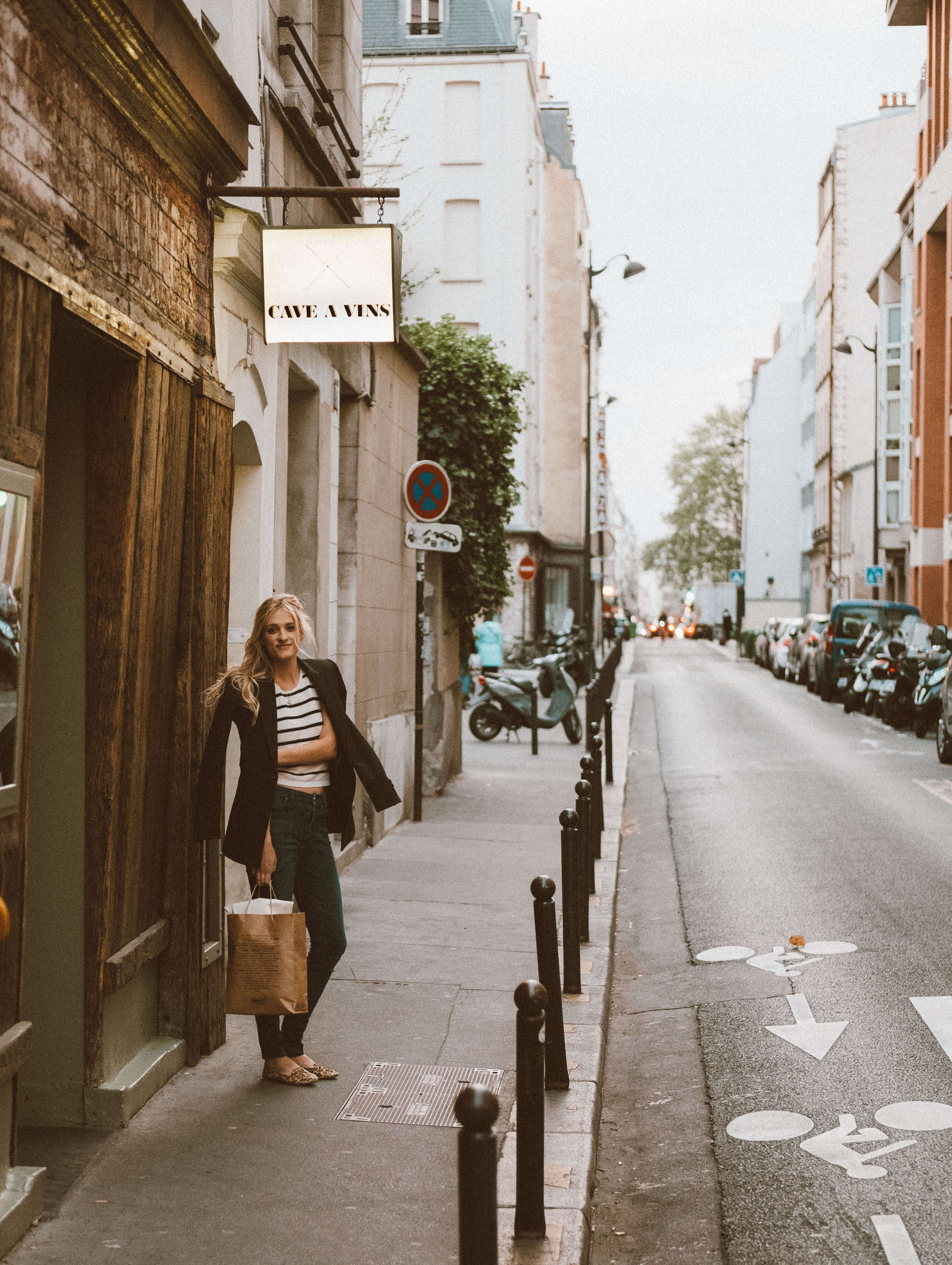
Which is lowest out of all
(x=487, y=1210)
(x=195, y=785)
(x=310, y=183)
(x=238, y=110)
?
(x=487, y=1210)

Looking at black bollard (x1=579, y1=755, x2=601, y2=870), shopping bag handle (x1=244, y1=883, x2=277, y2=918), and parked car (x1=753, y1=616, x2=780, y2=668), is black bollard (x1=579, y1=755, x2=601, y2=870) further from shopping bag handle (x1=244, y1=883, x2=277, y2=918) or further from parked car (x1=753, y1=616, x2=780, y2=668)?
parked car (x1=753, y1=616, x2=780, y2=668)

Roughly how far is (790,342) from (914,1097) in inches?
3421

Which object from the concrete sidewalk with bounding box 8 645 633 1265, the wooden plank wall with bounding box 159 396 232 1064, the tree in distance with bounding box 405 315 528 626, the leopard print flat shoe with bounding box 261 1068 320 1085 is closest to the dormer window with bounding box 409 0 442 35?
the tree in distance with bounding box 405 315 528 626

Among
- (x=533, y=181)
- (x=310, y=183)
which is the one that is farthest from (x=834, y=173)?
(x=310, y=183)

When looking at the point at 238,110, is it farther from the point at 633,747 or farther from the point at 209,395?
the point at 633,747

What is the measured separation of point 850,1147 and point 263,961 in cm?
213

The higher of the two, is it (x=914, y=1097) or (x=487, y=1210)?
(x=487, y=1210)

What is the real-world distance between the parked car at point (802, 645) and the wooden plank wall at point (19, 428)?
107 feet

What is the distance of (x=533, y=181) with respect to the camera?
165ft

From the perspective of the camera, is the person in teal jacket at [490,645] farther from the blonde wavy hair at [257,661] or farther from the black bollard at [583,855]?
the blonde wavy hair at [257,661]

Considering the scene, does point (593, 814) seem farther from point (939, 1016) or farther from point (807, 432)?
point (807, 432)

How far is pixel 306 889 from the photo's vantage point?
578 centimetres

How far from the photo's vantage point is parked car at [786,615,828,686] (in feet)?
122

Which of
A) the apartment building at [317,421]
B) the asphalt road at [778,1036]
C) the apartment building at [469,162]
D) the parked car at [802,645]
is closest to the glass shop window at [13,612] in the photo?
the asphalt road at [778,1036]
